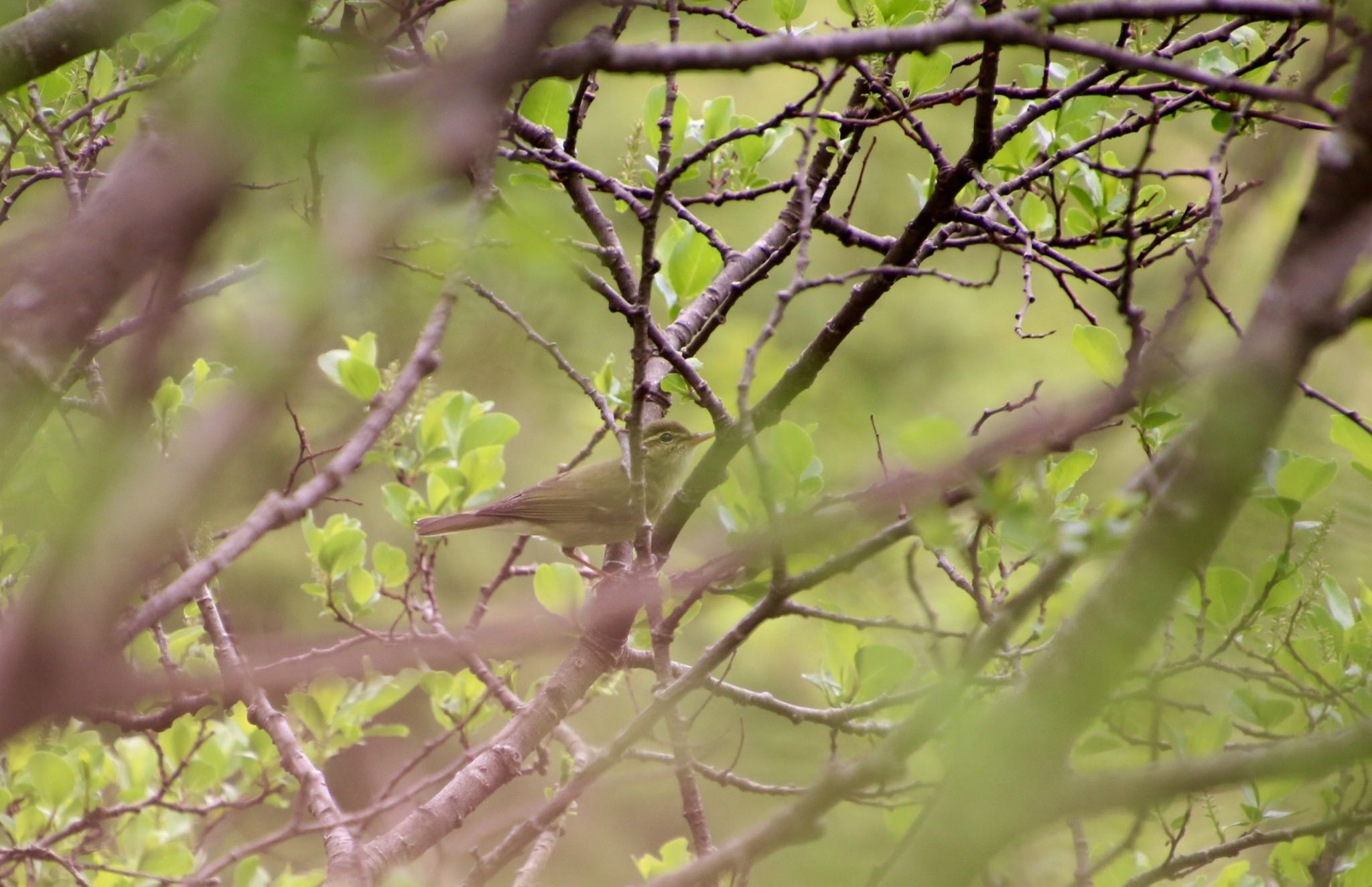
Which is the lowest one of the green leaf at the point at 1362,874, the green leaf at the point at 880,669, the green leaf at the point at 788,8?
the green leaf at the point at 1362,874

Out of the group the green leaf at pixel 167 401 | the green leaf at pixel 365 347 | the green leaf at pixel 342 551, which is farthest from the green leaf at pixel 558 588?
the green leaf at pixel 167 401

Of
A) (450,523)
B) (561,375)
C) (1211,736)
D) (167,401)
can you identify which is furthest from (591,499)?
(1211,736)

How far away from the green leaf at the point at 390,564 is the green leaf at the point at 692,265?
1287mm

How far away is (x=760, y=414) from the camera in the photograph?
9.00 ft

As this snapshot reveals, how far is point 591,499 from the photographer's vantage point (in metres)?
5.66

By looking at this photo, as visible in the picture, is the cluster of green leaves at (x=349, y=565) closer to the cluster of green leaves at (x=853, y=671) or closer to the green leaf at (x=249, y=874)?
the green leaf at (x=249, y=874)

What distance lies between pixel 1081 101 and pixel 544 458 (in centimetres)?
603

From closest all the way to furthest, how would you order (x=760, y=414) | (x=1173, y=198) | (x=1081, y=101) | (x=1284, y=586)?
(x=1284, y=586) → (x=760, y=414) → (x=1081, y=101) → (x=1173, y=198)

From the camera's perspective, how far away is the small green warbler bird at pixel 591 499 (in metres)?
5.36

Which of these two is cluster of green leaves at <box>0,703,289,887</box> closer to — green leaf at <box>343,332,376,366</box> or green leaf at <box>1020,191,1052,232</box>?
green leaf at <box>343,332,376,366</box>

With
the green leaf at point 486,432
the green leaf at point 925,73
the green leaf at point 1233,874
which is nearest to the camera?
the green leaf at point 1233,874

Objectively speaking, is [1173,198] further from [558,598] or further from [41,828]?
[41,828]

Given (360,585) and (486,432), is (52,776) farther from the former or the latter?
(486,432)

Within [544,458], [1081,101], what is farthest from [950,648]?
[544,458]
